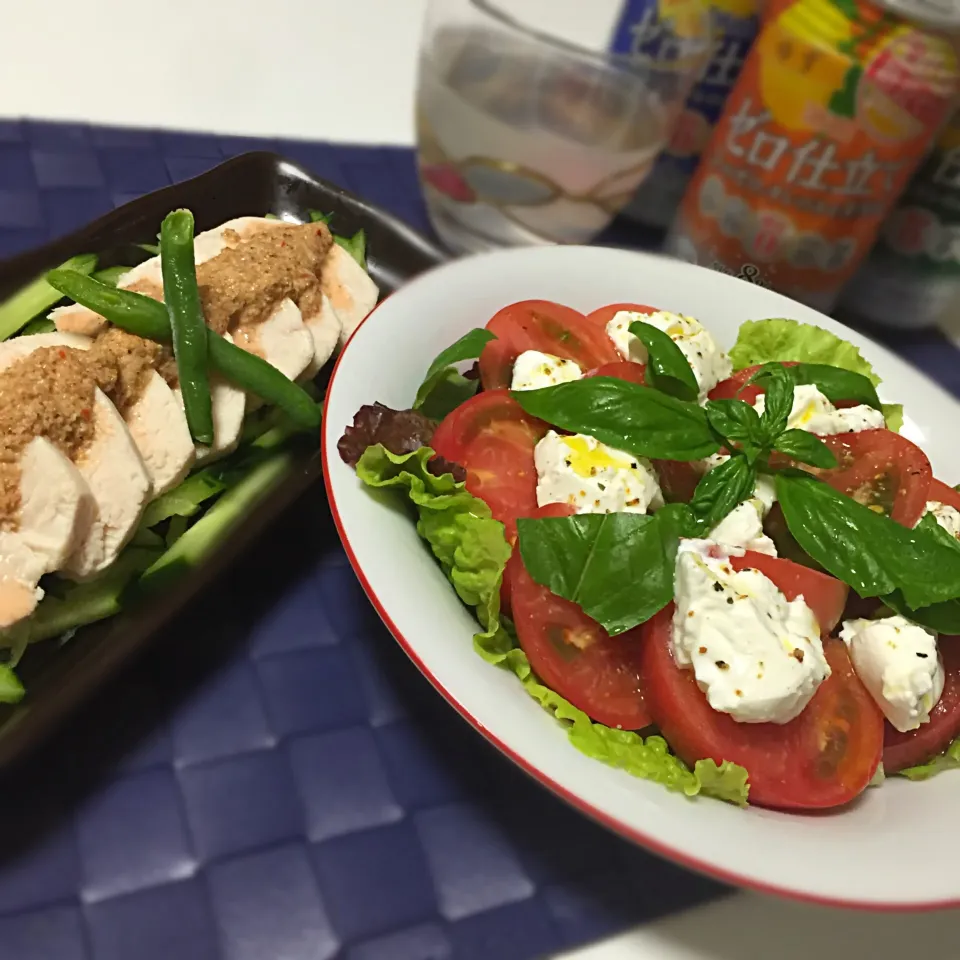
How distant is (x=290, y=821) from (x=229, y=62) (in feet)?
7.14

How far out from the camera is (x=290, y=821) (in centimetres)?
119

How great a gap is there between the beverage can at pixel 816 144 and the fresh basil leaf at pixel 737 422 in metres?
0.81

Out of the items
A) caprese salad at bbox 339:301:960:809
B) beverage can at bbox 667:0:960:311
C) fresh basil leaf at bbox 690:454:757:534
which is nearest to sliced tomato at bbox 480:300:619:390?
caprese salad at bbox 339:301:960:809

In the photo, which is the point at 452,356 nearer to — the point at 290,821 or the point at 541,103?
the point at 290,821

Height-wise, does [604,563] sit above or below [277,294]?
above

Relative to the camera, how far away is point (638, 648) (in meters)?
1.24

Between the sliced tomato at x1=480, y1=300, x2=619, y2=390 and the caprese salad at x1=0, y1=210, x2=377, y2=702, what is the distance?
31 cm

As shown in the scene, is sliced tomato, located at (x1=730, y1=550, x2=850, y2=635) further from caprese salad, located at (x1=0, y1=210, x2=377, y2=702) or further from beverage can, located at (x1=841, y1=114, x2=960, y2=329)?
beverage can, located at (x1=841, y1=114, x2=960, y2=329)

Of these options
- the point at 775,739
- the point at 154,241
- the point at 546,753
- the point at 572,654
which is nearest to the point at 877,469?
the point at 775,739

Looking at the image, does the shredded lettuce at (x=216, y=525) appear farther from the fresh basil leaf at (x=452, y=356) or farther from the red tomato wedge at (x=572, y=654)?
the red tomato wedge at (x=572, y=654)

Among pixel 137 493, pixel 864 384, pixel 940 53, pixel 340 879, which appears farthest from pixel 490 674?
pixel 940 53

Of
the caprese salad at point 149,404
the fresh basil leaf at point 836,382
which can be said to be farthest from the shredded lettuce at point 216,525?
the fresh basil leaf at point 836,382

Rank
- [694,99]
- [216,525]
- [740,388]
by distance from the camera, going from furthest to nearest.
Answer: [694,99] → [740,388] → [216,525]

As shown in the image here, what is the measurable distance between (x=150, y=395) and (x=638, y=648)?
0.80m
